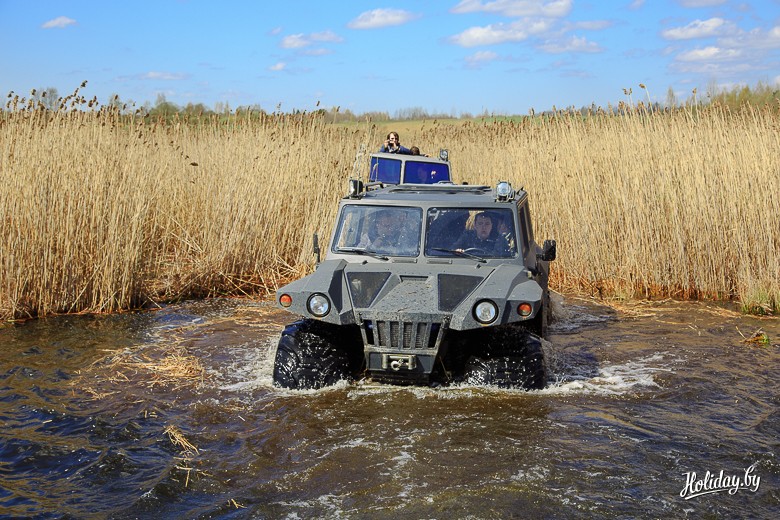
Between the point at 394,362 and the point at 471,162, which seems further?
the point at 471,162

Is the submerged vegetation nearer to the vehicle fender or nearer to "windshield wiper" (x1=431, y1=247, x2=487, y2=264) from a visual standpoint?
the vehicle fender

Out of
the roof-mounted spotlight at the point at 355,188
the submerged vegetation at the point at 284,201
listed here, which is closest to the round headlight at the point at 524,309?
the roof-mounted spotlight at the point at 355,188

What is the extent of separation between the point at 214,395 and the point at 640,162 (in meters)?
6.50

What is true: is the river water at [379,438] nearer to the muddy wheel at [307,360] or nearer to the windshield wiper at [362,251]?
the muddy wheel at [307,360]

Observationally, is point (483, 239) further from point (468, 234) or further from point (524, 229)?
point (524, 229)

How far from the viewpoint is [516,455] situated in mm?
4871

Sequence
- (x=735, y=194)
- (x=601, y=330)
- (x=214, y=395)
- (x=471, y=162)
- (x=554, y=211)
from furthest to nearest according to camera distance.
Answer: (x=471, y=162)
(x=554, y=211)
(x=735, y=194)
(x=601, y=330)
(x=214, y=395)

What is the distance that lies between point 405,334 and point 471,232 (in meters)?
1.32

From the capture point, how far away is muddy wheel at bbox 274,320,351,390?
5.88 metres

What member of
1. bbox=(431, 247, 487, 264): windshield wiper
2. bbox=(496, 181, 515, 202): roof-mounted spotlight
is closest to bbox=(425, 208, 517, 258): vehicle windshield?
bbox=(431, 247, 487, 264): windshield wiper

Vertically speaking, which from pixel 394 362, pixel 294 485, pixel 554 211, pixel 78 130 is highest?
pixel 78 130

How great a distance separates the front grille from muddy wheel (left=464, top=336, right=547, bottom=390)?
1.73 feet

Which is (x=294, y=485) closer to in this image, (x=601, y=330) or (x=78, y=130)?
(x=601, y=330)

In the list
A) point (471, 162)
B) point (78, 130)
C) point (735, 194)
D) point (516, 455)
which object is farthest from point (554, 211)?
point (516, 455)
